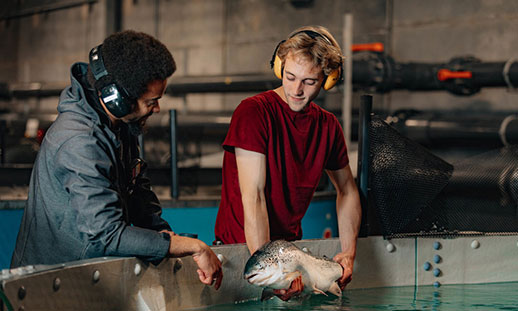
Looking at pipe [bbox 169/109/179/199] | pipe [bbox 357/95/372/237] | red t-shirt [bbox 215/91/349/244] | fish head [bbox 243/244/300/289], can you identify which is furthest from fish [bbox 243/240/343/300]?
pipe [bbox 169/109/179/199]

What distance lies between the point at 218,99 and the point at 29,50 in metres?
5.07

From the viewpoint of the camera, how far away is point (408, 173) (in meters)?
2.81

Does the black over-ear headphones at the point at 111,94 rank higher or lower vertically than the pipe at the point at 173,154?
higher

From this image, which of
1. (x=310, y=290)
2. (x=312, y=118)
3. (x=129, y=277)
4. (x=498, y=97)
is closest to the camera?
(x=129, y=277)

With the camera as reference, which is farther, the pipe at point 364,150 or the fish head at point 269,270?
A: the pipe at point 364,150

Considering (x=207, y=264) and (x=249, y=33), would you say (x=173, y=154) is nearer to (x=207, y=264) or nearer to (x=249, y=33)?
(x=207, y=264)

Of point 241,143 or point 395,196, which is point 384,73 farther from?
point 241,143

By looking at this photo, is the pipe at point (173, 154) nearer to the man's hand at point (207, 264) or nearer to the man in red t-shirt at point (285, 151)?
the man in red t-shirt at point (285, 151)

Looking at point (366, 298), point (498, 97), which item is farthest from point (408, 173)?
point (498, 97)

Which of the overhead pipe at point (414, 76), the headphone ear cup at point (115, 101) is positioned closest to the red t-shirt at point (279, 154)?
the headphone ear cup at point (115, 101)

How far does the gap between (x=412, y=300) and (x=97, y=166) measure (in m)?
1.30

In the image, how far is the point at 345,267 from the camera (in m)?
2.39

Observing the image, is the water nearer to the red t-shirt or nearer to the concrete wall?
the red t-shirt

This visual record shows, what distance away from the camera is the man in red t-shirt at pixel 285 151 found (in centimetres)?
216
